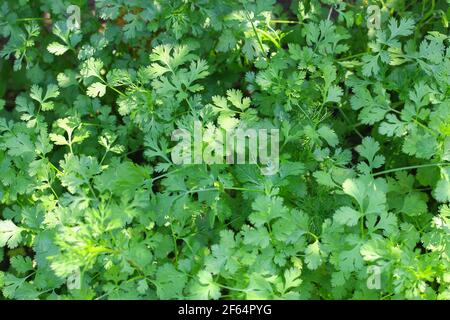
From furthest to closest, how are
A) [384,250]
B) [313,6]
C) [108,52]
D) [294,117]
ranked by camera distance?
[108,52] < [313,6] < [294,117] < [384,250]

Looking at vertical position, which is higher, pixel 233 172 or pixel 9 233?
pixel 233 172

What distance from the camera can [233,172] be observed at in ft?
8.48

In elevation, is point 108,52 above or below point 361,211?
above

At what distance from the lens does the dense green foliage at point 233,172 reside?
7.54 ft

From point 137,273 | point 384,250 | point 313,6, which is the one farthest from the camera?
point 313,6

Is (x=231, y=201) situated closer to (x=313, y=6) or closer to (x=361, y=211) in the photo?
(x=361, y=211)

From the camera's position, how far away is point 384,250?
224 cm

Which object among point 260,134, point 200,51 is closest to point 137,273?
point 260,134

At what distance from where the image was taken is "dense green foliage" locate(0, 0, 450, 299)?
2299 millimetres

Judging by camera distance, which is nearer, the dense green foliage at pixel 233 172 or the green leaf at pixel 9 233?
the dense green foliage at pixel 233 172

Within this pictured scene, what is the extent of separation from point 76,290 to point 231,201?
76cm

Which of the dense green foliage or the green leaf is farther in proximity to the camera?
the green leaf

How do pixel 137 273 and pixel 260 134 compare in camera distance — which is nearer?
pixel 137 273
